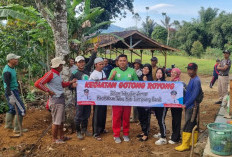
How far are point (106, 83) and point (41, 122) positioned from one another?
8.43 feet

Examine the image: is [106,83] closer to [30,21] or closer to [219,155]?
[219,155]

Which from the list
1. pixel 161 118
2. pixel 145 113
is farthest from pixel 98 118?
pixel 161 118

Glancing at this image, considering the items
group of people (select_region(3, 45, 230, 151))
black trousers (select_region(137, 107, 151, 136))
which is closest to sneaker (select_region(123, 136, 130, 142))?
group of people (select_region(3, 45, 230, 151))

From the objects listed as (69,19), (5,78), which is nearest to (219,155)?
(5,78)

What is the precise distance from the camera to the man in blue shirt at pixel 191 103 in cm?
434

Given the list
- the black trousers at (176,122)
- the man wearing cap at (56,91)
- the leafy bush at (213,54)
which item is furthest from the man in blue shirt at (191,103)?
the leafy bush at (213,54)

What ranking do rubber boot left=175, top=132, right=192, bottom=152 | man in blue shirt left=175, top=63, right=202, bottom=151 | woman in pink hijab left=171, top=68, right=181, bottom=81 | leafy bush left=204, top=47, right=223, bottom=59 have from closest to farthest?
man in blue shirt left=175, top=63, right=202, bottom=151 → rubber boot left=175, top=132, right=192, bottom=152 → woman in pink hijab left=171, top=68, right=181, bottom=81 → leafy bush left=204, top=47, right=223, bottom=59

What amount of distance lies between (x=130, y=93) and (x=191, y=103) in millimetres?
1305

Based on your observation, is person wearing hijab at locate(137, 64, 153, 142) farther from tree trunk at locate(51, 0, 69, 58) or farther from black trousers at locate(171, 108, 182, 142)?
tree trunk at locate(51, 0, 69, 58)

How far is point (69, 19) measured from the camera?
6.51m

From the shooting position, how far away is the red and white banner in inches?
189

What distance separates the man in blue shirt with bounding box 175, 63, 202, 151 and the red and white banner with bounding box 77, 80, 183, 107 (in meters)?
0.30

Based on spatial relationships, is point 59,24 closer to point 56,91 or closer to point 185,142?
point 56,91

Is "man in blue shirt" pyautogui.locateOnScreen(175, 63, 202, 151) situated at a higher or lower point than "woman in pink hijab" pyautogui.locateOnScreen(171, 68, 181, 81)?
lower
